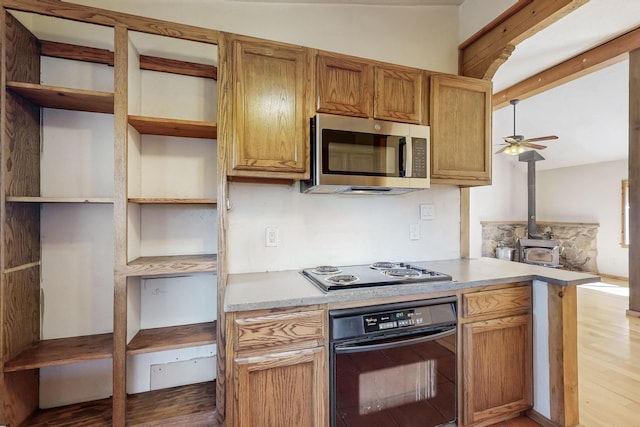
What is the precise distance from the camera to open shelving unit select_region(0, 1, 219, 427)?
1.38 meters

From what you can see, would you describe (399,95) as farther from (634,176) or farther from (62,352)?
(634,176)

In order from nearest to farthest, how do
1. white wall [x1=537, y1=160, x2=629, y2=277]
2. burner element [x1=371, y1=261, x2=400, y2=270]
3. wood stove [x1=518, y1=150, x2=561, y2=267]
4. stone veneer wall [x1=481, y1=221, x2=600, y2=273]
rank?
burner element [x1=371, y1=261, x2=400, y2=270]
white wall [x1=537, y1=160, x2=629, y2=277]
stone veneer wall [x1=481, y1=221, x2=600, y2=273]
wood stove [x1=518, y1=150, x2=561, y2=267]

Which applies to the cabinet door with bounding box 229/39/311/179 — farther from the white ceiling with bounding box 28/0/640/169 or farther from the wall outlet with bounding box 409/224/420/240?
the wall outlet with bounding box 409/224/420/240

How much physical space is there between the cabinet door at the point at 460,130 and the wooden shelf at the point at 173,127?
1397 mm

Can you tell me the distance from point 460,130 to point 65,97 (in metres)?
2.29

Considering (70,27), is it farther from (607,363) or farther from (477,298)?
(607,363)

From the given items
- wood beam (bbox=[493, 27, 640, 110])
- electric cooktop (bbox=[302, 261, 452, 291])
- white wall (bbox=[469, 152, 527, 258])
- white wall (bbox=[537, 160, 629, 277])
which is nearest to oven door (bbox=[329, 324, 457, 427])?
electric cooktop (bbox=[302, 261, 452, 291])

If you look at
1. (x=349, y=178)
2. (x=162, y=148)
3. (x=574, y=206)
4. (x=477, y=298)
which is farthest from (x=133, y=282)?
(x=574, y=206)

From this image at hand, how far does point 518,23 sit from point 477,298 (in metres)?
1.74

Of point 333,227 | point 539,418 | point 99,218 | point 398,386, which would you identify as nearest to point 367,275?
point 333,227

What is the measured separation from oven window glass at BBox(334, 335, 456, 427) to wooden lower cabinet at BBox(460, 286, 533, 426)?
0.12 m

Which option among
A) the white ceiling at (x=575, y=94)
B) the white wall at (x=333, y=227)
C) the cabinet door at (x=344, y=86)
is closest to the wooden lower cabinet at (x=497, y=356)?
the white wall at (x=333, y=227)

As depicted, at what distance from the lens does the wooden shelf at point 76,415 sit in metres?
1.45

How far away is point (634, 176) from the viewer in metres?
3.42
